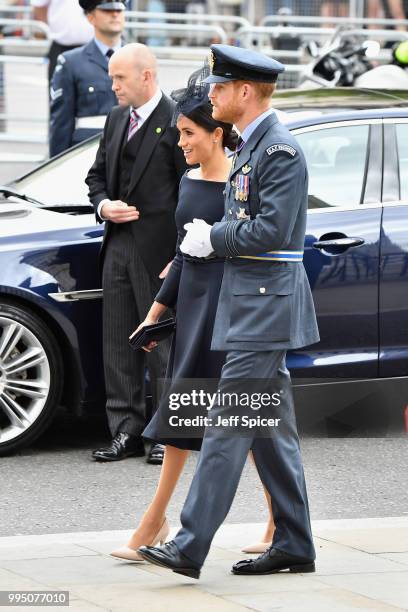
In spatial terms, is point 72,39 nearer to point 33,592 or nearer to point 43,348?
point 43,348

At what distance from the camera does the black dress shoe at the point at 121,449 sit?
23.1ft

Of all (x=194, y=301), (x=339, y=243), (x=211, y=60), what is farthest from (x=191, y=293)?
(x=339, y=243)

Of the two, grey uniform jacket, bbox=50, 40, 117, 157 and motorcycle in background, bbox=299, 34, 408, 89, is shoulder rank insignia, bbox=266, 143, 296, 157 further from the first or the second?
motorcycle in background, bbox=299, 34, 408, 89

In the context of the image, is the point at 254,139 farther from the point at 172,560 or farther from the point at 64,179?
the point at 64,179

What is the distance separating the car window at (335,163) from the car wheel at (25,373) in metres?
1.46

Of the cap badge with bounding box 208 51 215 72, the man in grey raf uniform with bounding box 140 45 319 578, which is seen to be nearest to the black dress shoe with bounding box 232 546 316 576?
the man in grey raf uniform with bounding box 140 45 319 578

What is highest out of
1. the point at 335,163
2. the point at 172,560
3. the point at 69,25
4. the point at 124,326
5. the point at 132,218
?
the point at 69,25

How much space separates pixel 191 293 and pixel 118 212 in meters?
1.75

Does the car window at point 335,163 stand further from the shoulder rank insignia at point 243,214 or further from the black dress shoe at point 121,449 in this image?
the shoulder rank insignia at point 243,214

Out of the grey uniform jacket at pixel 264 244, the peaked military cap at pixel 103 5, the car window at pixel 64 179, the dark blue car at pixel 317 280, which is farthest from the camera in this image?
the peaked military cap at pixel 103 5

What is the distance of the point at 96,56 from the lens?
31.0ft

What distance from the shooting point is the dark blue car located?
6953 millimetres

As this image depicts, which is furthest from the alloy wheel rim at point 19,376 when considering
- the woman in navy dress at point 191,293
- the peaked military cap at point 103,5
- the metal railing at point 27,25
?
the metal railing at point 27,25

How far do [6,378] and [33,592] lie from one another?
2.47 meters
